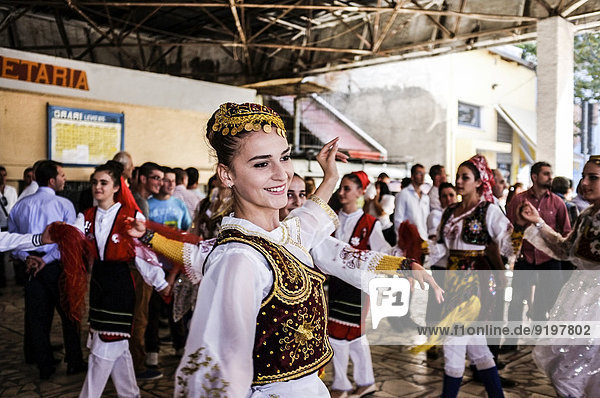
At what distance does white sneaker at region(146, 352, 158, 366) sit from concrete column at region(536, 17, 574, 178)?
6.39 m

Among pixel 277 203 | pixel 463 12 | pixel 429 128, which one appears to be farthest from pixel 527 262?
pixel 429 128

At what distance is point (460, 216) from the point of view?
13.3 ft

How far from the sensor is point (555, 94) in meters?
8.11

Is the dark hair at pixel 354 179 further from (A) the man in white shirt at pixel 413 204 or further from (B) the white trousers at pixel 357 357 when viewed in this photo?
(A) the man in white shirt at pixel 413 204

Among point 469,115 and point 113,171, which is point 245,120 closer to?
point 113,171

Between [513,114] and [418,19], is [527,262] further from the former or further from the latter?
[513,114]

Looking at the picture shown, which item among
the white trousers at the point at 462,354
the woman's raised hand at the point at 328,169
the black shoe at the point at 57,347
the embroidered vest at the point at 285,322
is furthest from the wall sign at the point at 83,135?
the embroidered vest at the point at 285,322

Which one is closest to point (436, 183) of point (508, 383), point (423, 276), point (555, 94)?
point (508, 383)

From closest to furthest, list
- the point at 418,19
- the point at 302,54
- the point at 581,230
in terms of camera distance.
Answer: the point at 581,230 < the point at 418,19 < the point at 302,54

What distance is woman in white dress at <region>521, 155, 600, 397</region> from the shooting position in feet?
10.2

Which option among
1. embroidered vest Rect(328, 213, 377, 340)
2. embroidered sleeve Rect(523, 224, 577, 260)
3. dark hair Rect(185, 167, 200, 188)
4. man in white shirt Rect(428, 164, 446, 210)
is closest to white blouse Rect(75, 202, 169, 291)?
embroidered vest Rect(328, 213, 377, 340)

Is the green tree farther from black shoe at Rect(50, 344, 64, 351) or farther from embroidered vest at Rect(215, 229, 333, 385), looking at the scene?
embroidered vest at Rect(215, 229, 333, 385)

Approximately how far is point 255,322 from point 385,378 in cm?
339

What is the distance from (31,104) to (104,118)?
1.15 meters
